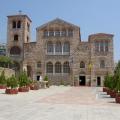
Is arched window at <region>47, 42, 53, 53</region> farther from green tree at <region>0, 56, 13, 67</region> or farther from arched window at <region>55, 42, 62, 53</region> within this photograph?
green tree at <region>0, 56, 13, 67</region>

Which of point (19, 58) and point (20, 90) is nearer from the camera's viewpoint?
point (20, 90)

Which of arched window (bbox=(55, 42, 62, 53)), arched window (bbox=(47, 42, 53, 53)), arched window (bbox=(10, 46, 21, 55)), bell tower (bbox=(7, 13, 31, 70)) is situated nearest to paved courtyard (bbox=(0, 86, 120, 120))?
arched window (bbox=(55, 42, 62, 53))

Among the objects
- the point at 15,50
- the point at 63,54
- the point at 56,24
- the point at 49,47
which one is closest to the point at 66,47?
the point at 63,54

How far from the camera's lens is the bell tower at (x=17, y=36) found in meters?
61.9

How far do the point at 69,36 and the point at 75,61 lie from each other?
17.3ft

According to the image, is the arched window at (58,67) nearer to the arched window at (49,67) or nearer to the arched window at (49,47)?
the arched window at (49,67)

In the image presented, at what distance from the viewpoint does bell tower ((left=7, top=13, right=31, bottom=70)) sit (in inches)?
2438

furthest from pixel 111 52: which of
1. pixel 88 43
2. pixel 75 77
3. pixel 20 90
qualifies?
pixel 20 90

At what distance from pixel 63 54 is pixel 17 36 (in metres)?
10.7

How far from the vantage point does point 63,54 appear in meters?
61.2

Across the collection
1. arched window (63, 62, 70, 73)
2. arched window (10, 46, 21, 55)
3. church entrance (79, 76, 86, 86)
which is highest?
arched window (10, 46, 21, 55)

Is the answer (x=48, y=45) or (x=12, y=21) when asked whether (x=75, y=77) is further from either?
(x=12, y=21)

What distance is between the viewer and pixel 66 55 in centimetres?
6112

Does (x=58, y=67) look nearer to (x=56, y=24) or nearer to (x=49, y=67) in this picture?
(x=49, y=67)
